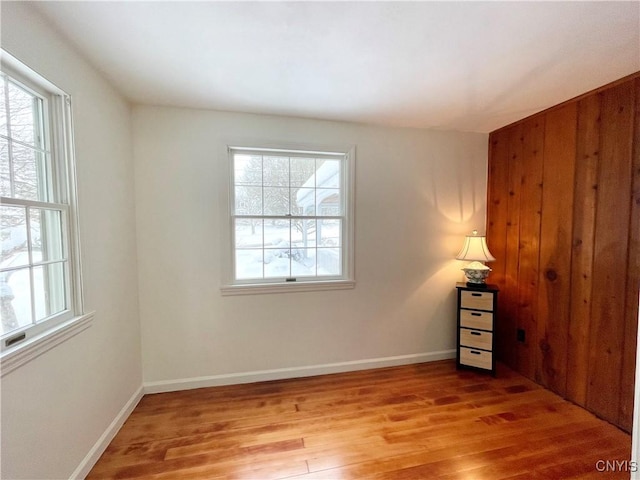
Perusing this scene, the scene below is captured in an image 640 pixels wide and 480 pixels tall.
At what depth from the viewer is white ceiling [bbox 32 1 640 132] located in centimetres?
125

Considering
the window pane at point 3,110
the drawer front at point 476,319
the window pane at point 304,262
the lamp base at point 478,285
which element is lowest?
the drawer front at point 476,319

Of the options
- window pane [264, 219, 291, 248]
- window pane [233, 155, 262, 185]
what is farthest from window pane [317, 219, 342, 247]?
window pane [233, 155, 262, 185]

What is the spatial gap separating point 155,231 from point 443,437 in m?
2.64

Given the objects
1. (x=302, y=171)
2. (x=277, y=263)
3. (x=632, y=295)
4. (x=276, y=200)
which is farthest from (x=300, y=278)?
(x=632, y=295)

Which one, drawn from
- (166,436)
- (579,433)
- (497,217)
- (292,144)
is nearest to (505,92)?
(497,217)

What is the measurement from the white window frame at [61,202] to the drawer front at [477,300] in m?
2.94

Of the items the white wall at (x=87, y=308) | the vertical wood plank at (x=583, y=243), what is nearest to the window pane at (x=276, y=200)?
the white wall at (x=87, y=308)

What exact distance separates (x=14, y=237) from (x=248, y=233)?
57.2 inches

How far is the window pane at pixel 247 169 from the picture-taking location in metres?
2.43

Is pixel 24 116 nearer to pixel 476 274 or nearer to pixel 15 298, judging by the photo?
pixel 15 298

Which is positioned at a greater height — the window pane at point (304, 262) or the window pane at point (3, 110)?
the window pane at point (3, 110)

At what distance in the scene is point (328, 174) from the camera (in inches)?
104

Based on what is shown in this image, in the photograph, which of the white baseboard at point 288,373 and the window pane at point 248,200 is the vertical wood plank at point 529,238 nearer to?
the white baseboard at point 288,373

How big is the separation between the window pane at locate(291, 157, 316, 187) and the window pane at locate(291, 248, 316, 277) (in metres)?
0.64
